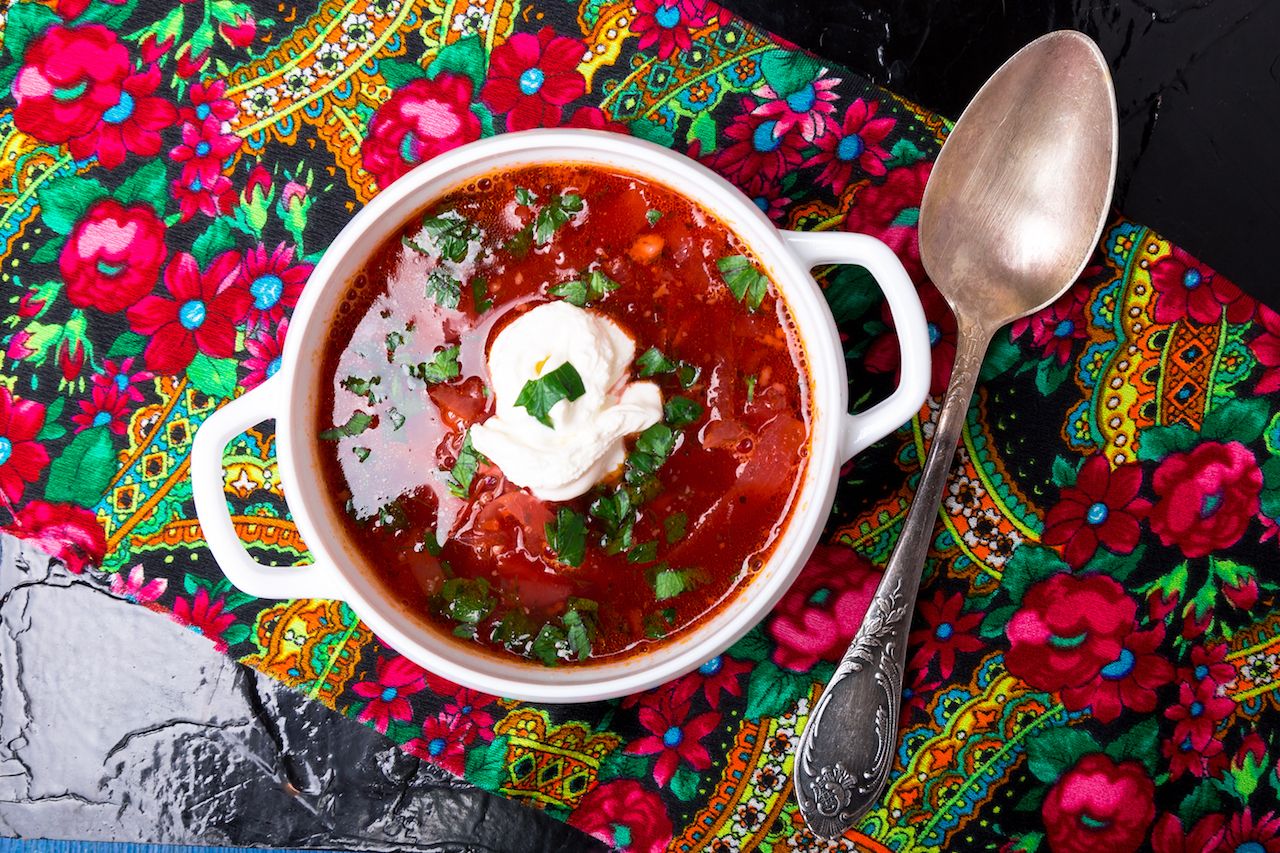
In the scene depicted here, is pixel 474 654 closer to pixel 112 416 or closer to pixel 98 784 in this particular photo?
pixel 112 416

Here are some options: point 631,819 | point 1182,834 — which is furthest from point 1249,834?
point 631,819

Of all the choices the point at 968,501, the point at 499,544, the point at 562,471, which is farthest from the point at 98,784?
the point at 968,501

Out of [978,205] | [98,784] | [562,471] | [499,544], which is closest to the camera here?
[562,471]

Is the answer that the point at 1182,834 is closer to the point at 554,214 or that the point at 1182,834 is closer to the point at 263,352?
the point at 554,214

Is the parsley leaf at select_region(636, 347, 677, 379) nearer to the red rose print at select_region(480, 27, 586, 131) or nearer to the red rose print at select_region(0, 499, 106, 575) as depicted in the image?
the red rose print at select_region(480, 27, 586, 131)

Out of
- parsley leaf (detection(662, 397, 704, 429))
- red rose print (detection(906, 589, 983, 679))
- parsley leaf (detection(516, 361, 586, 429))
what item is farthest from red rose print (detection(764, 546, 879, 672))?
parsley leaf (detection(516, 361, 586, 429))

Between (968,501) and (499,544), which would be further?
(968,501)

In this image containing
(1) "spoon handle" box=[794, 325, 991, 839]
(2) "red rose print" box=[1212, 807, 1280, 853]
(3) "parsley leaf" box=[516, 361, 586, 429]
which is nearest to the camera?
(3) "parsley leaf" box=[516, 361, 586, 429]
